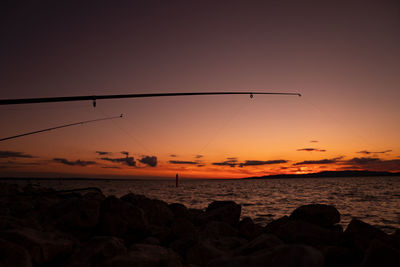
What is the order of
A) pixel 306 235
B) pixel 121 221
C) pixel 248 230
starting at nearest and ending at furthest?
1. pixel 306 235
2. pixel 121 221
3. pixel 248 230

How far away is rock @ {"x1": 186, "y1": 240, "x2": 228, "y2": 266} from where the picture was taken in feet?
15.6

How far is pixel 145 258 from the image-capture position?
12.6 ft

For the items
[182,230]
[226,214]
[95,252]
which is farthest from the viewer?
[226,214]

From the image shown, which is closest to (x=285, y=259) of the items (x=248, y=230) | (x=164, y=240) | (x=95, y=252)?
(x=95, y=252)

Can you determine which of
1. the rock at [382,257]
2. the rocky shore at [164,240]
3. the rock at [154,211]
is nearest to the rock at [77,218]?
the rocky shore at [164,240]

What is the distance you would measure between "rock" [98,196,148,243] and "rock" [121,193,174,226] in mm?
1478

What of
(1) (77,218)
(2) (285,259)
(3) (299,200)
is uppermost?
(2) (285,259)

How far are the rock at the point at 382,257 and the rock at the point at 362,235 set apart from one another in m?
1.68

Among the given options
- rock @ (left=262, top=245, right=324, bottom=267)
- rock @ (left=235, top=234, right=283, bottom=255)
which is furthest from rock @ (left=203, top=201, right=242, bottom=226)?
rock @ (left=262, top=245, right=324, bottom=267)

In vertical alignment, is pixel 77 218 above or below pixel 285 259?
below

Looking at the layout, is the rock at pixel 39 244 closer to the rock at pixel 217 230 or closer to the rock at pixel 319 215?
the rock at pixel 217 230

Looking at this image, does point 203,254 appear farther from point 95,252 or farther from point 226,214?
point 226,214

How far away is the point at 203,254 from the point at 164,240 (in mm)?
2284

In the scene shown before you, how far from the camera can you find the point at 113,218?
6.10m
